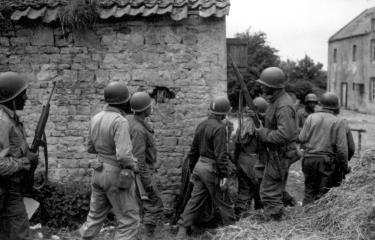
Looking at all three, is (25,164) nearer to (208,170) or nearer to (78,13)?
(208,170)

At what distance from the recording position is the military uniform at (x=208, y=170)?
6043mm

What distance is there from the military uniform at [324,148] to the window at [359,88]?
31305 millimetres

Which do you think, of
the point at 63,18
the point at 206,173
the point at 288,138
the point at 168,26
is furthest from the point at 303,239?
the point at 63,18

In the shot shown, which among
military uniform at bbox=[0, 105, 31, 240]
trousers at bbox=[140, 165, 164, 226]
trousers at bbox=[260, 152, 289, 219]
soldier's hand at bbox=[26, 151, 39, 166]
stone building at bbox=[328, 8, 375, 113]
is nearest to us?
military uniform at bbox=[0, 105, 31, 240]

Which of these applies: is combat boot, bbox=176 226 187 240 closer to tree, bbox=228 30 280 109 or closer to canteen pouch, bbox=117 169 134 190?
canteen pouch, bbox=117 169 134 190

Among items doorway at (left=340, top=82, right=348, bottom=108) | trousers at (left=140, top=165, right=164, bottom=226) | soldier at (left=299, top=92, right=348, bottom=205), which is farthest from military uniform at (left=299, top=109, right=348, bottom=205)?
doorway at (left=340, top=82, right=348, bottom=108)

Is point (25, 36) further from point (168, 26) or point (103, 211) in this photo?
point (103, 211)

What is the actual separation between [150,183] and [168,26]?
8.99ft

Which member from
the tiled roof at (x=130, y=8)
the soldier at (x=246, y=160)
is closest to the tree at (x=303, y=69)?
the tiled roof at (x=130, y=8)

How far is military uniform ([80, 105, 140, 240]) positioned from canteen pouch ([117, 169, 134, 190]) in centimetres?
2

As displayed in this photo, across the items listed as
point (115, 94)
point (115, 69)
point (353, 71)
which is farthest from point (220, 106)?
point (353, 71)

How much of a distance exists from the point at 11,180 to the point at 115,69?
362 cm

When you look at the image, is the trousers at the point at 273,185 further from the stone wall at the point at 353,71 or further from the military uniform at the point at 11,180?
the stone wall at the point at 353,71

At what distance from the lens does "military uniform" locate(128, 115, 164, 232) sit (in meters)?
6.07
